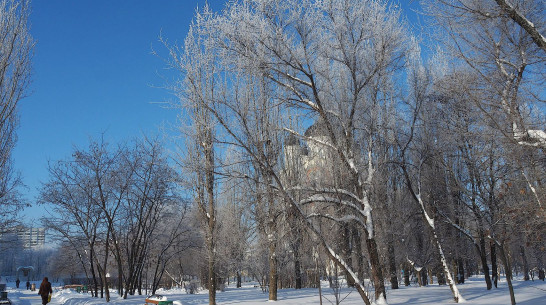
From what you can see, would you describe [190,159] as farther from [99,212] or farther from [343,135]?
[99,212]

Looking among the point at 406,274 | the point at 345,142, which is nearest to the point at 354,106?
the point at 345,142

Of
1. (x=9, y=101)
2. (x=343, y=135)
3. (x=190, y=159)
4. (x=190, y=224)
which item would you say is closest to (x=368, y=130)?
(x=343, y=135)

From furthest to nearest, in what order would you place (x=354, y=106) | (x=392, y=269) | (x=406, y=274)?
(x=406, y=274), (x=392, y=269), (x=354, y=106)

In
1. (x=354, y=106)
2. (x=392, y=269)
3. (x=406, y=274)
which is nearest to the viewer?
(x=354, y=106)

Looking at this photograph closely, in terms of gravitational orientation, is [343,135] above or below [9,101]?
below

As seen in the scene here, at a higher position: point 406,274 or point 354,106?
point 354,106

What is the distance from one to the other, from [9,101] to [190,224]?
A: 14998 mm

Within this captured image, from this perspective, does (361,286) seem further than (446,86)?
No

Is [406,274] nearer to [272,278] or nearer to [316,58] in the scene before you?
[272,278]

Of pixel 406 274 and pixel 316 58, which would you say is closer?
pixel 316 58

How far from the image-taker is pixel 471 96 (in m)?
8.86

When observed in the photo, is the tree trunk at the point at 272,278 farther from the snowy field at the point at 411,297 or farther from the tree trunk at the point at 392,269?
the tree trunk at the point at 392,269

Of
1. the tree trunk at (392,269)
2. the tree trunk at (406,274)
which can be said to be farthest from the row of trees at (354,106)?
the tree trunk at (406,274)

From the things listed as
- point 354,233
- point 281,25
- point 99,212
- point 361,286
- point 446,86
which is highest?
point 281,25
